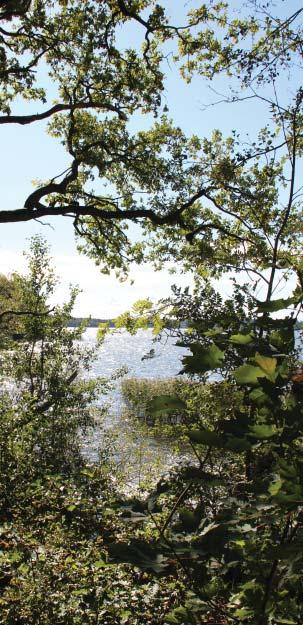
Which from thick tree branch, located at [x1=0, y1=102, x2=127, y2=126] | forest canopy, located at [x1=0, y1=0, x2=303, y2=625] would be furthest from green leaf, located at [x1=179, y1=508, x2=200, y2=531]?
thick tree branch, located at [x1=0, y1=102, x2=127, y2=126]

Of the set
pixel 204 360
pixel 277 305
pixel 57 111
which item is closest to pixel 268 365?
pixel 204 360

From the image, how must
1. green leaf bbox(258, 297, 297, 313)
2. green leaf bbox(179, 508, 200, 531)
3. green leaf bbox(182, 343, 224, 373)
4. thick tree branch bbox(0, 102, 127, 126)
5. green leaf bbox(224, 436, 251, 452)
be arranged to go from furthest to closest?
1. thick tree branch bbox(0, 102, 127, 126)
2. green leaf bbox(179, 508, 200, 531)
3. green leaf bbox(258, 297, 297, 313)
4. green leaf bbox(182, 343, 224, 373)
5. green leaf bbox(224, 436, 251, 452)

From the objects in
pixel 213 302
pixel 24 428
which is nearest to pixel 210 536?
pixel 213 302

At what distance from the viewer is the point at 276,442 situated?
1.13 m

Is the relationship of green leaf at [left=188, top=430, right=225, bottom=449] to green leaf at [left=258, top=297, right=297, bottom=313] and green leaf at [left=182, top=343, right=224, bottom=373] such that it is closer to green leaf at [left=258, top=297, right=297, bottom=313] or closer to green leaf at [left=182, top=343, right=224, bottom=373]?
green leaf at [left=182, top=343, right=224, bottom=373]

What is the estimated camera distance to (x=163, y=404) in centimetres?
118

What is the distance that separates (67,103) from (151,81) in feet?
7.26

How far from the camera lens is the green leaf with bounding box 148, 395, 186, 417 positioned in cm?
117

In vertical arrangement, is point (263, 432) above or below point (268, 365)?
below

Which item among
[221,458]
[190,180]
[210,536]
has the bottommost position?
[221,458]

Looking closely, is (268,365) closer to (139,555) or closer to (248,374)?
(248,374)

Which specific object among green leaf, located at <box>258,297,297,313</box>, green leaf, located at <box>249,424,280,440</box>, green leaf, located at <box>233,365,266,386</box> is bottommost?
green leaf, located at <box>249,424,280,440</box>

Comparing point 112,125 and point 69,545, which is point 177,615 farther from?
point 112,125

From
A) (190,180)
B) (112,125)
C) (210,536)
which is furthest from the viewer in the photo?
(112,125)
